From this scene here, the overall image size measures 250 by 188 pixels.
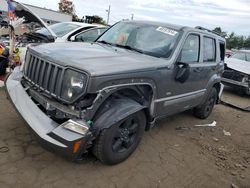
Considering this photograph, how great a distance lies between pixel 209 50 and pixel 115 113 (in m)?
3.12

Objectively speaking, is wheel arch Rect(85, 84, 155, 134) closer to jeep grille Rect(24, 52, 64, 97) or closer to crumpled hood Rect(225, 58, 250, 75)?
jeep grille Rect(24, 52, 64, 97)

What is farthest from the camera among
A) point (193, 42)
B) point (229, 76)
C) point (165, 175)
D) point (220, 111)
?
point (229, 76)

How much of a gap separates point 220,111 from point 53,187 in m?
5.49

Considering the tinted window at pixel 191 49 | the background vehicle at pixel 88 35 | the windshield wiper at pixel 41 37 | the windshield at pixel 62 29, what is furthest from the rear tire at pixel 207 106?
the windshield at pixel 62 29

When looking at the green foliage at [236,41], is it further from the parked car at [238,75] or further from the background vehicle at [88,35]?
the background vehicle at [88,35]

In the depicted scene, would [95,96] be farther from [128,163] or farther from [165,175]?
[165,175]

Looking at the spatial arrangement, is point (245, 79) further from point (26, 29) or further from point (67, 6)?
point (67, 6)

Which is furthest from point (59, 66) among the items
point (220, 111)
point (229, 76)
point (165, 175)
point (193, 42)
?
point (229, 76)

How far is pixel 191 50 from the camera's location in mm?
4613

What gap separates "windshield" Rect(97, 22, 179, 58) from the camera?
411 centimetres

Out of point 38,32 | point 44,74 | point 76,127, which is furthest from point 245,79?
point 76,127

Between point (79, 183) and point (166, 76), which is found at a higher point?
point (166, 76)

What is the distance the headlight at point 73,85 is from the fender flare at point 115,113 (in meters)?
0.41

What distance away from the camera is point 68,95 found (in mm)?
2951
